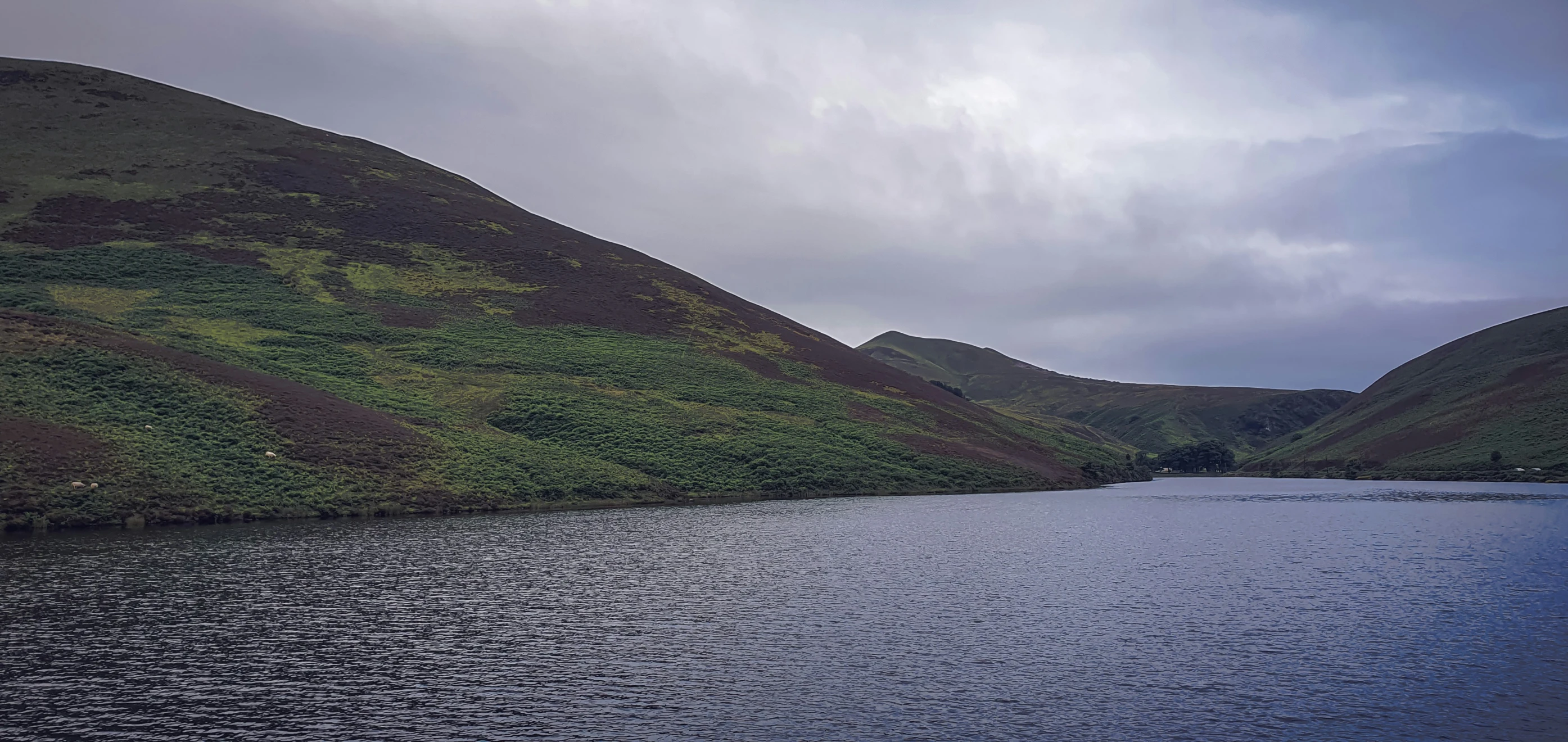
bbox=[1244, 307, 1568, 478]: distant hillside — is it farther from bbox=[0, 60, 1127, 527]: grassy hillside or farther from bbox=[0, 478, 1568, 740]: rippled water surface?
bbox=[0, 478, 1568, 740]: rippled water surface

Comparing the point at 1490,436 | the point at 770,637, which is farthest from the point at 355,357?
the point at 1490,436

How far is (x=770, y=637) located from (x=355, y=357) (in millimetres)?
96079

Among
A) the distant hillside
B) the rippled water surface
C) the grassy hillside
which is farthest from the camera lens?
the distant hillside

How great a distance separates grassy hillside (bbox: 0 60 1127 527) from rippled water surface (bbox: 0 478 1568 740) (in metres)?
15.5

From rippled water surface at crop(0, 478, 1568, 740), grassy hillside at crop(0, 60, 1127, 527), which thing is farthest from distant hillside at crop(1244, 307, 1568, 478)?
rippled water surface at crop(0, 478, 1568, 740)

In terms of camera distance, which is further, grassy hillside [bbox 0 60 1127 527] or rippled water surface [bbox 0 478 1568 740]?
grassy hillside [bbox 0 60 1127 527]

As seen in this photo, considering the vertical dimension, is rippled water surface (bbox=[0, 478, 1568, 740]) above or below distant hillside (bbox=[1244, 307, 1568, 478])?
below

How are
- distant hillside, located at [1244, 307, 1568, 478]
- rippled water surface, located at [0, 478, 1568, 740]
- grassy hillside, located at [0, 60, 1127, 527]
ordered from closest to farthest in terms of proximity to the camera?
rippled water surface, located at [0, 478, 1568, 740], grassy hillside, located at [0, 60, 1127, 527], distant hillside, located at [1244, 307, 1568, 478]

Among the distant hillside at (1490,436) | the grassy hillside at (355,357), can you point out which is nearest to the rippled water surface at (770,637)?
the grassy hillside at (355,357)

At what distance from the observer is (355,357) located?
4464 inches

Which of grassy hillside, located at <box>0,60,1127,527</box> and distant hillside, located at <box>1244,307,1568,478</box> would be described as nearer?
grassy hillside, located at <box>0,60,1127,527</box>

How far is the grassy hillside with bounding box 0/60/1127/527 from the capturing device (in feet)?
237

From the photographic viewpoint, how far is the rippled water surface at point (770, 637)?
23859 mm

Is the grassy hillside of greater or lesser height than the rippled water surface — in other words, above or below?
above
